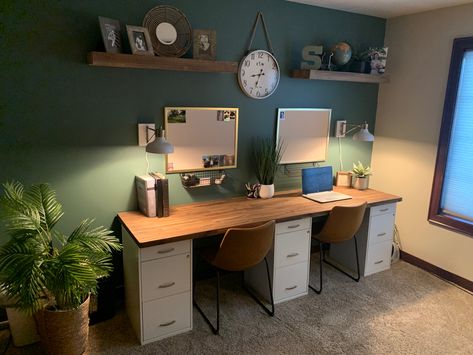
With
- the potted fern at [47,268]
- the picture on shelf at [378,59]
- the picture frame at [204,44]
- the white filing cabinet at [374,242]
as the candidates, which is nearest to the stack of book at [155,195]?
the potted fern at [47,268]

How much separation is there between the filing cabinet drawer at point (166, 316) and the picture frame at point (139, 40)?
1.60 meters

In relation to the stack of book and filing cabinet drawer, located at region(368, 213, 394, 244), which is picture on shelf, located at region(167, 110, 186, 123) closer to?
the stack of book

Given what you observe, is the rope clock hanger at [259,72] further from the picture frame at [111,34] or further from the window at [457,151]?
the window at [457,151]

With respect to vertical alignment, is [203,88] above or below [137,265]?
above

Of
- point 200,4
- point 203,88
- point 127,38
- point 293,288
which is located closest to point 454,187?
point 293,288

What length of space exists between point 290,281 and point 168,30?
2064mm

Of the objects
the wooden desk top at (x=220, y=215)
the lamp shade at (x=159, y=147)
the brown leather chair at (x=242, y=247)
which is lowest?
the brown leather chair at (x=242, y=247)

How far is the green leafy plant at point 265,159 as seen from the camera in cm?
313

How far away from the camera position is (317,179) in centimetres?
339

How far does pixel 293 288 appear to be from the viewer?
2949mm

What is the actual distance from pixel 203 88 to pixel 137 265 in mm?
1395

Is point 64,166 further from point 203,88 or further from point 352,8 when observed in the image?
point 352,8

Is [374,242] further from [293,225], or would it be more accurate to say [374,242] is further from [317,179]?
[293,225]

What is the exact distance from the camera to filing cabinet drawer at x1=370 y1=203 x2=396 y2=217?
10.6 feet
